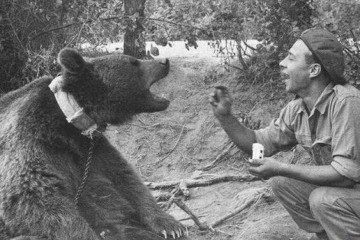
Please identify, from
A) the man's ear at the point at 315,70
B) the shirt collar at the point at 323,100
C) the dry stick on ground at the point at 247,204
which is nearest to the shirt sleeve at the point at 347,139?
the shirt collar at the point at 323,100

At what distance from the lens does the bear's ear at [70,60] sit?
463cm

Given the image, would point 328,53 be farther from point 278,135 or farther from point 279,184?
point 279,184

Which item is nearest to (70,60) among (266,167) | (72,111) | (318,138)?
(72,111)

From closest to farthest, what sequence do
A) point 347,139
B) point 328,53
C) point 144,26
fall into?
point 347,139 < point 328,53 < point 144,26

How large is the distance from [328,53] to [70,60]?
82.8 inches

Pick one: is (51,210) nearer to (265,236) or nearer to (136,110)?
(136,110)

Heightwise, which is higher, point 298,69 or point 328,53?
point 328,53

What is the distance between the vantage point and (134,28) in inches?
288

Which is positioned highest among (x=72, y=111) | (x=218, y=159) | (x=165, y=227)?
(x=72, y=111)

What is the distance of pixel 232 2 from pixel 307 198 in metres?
4.01

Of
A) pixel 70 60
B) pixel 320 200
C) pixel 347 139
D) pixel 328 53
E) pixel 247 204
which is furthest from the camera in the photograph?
pixel 247 204

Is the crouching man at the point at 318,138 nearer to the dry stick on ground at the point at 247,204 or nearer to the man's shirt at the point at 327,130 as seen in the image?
the man's shirt at the point at 327,130

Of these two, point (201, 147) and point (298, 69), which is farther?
point (201, 147)

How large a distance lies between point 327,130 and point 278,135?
2.06ft
